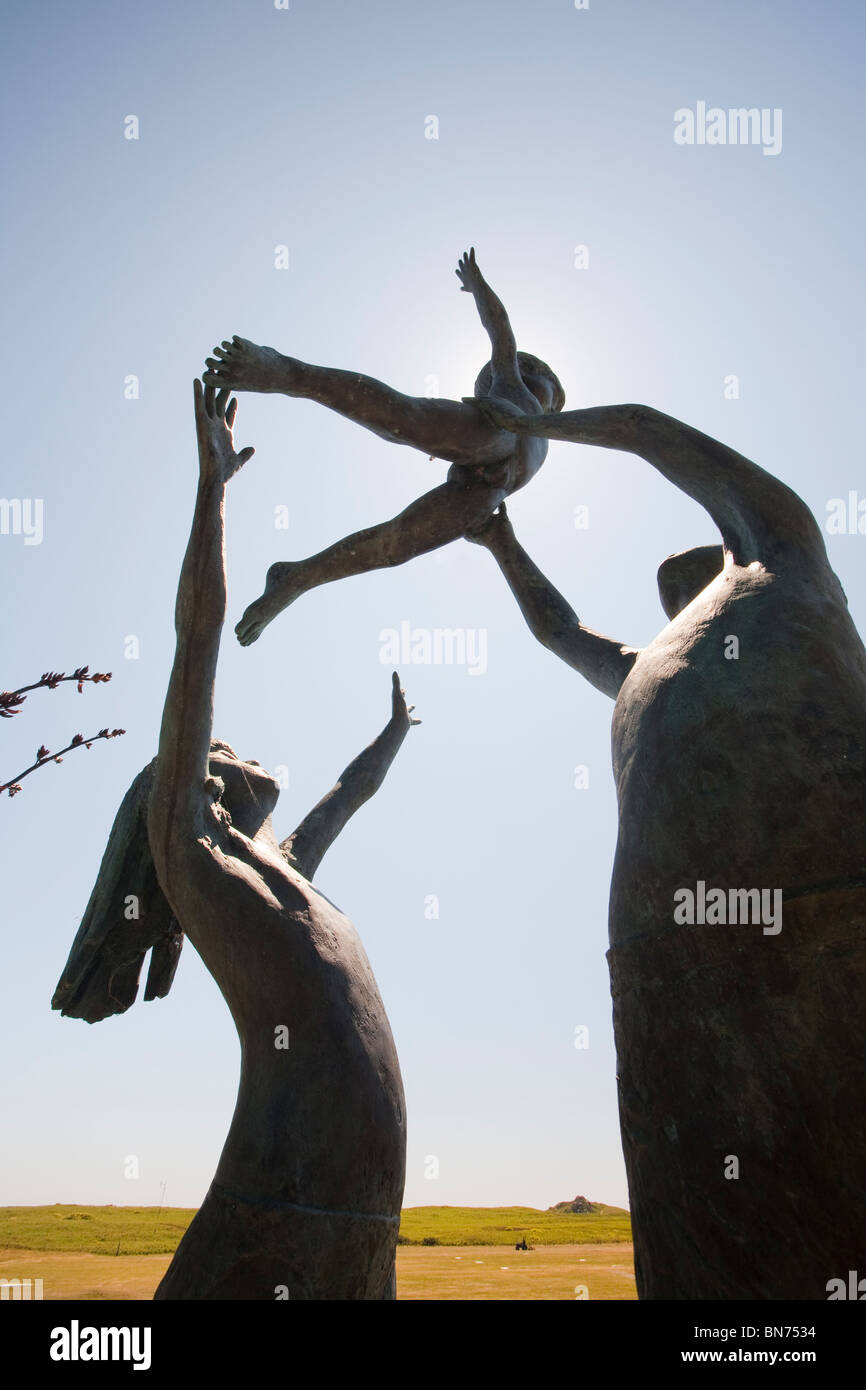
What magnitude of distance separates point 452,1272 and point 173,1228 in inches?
111

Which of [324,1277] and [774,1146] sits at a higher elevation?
[774,1146]

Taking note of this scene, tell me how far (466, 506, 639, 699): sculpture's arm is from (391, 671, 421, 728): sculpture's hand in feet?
3.81

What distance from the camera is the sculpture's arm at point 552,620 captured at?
5270 millimetres

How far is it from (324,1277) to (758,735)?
262 centimetres

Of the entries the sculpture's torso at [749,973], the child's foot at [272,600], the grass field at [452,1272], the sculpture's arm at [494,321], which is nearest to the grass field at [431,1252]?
the grass field at [452,1272]

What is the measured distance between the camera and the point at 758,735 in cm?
371

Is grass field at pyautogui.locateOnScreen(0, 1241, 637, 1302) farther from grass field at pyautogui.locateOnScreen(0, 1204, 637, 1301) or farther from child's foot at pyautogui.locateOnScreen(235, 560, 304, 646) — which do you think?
child's foot at pyautogui.locateOnScreen(235, 560, 304, 646)

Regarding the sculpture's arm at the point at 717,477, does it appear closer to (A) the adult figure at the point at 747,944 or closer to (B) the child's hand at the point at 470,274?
(A) the adult figure at the point at 747,944

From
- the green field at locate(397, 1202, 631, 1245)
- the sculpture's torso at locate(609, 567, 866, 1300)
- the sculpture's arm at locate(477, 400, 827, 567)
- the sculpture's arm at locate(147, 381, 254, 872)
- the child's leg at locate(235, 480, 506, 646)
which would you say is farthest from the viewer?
the green field at locate(397, 1202, 631, 1245)

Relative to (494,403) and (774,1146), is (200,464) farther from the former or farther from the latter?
(774,1146)

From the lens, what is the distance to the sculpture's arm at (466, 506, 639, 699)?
5270 millimetres

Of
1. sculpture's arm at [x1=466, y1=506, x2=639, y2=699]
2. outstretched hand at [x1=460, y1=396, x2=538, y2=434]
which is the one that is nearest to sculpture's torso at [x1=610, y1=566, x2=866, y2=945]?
sculpture's arm at [x1=466, y1=506, x2=639, y2=699]
